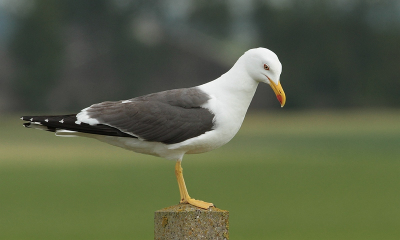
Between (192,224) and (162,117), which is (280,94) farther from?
(192,224)

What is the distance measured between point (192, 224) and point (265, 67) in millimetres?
1636

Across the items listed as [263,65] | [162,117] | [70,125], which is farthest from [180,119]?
[70,125]

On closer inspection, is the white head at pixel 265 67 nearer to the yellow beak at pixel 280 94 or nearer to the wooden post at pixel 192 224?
the yellow beak at pixel 280 94

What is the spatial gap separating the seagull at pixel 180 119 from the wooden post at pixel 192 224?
0.66ft

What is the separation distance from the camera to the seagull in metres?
6.21

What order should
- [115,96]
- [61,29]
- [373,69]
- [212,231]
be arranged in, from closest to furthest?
1. [212,231]
2. [115,96]
3. [373,69]
4. [61,29]

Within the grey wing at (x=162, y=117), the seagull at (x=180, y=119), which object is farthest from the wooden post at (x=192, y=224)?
the grey wing at (x=162, y=117)

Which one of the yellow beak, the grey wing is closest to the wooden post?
the grey wing

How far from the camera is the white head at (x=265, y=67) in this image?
6.16 meters

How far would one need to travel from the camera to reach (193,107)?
6.34 meters

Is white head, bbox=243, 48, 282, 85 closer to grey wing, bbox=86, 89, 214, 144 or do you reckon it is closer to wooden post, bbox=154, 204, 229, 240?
grey wing, bbox=86, 89, 214, 144

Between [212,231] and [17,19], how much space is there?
44915mm

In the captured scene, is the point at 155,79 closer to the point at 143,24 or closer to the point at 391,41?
the point at 143,24

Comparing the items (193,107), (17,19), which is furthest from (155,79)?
(193,107)
